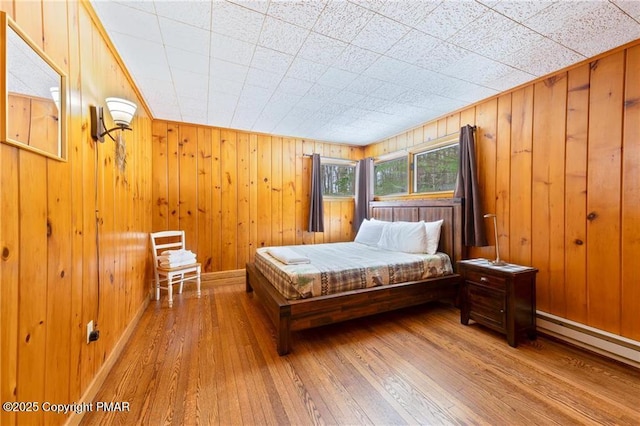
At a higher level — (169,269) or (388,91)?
(388,91)

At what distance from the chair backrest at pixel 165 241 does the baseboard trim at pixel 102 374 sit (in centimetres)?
98

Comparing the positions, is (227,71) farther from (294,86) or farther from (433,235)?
(433,235)

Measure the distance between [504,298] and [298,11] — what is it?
268 centimetres

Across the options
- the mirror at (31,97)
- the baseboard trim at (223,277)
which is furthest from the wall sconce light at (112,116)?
the baseboard trim at (223,277)

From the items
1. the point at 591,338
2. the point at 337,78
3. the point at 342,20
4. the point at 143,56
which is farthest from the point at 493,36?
the point at 143,56

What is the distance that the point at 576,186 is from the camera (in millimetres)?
2160

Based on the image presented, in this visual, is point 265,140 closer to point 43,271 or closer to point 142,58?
point 142,58

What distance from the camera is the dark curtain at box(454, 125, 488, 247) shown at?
9.18 ft

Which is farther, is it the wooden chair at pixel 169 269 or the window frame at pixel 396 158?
the window frame at pixel 396 158

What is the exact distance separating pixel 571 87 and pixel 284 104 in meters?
2.73

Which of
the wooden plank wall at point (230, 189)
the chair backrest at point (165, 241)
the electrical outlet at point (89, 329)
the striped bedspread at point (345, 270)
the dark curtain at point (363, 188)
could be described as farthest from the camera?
the dark curtain at point (363, 188)

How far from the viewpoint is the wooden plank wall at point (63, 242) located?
0.93 metres

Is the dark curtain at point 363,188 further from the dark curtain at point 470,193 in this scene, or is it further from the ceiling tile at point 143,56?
the ceiling tile at point 143,56

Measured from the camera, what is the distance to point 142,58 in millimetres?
2088
